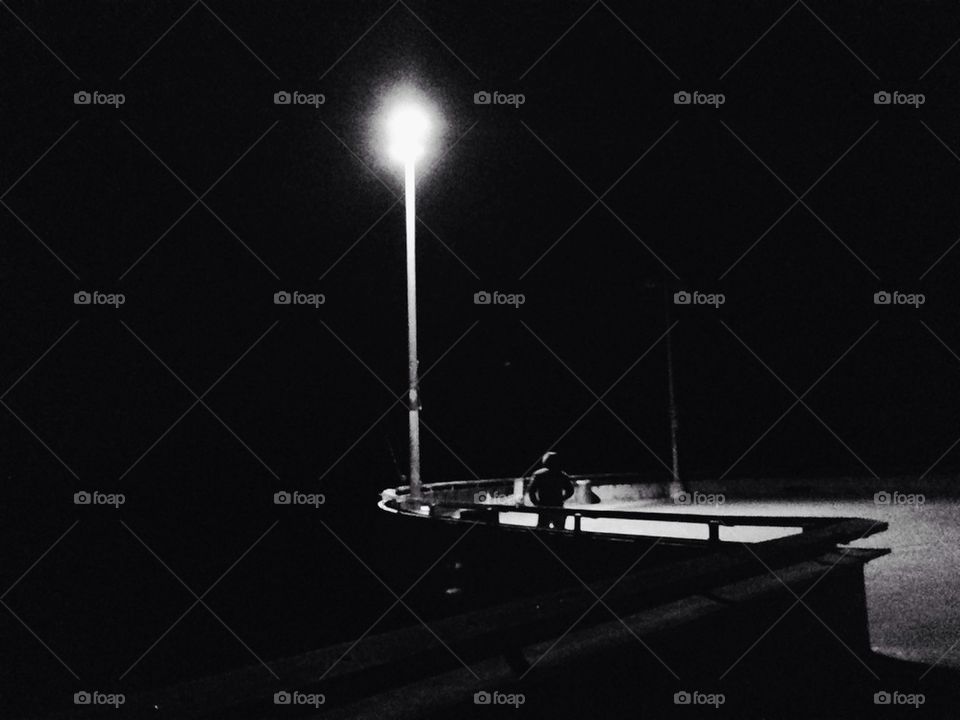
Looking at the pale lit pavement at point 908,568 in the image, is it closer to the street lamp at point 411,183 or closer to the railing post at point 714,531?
the railing post at point 714,531

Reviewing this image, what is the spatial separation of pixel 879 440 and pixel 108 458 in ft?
279

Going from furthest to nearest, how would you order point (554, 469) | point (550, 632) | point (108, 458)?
1. point (108, 458)
2. point (554, 469)
3. point (550, 632)

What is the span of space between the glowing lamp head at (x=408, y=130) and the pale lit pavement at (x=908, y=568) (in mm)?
7806

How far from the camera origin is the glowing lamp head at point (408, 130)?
13219 millimetres

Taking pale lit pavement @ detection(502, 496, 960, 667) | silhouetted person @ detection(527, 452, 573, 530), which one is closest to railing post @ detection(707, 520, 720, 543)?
pale lit pavement @ detection(502, 496, 960, 667)

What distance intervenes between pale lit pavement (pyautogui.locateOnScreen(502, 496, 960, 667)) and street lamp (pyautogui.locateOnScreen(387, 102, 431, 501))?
330 centimetres

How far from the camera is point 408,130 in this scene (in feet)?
43.7

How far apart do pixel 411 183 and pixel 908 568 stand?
1008cm

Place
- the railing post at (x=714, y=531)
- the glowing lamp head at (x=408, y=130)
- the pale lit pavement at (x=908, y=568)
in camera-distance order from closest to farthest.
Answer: the pale lit pavement at (x=908, y=568) < the railing post at (x=714, y=531) < the glowing lamp head at (x=408, y=130)

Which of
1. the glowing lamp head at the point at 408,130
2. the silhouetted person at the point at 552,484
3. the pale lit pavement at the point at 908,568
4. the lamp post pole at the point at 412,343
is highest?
the glowing lamp head at the point at 408,130

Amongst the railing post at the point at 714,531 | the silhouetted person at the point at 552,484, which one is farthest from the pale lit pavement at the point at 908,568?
the railing post at the point at 714,531

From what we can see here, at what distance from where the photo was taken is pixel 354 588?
16109mm

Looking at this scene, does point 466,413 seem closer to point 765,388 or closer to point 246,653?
point 765,388

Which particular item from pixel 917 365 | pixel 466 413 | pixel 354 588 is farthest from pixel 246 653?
pixel 466 413
